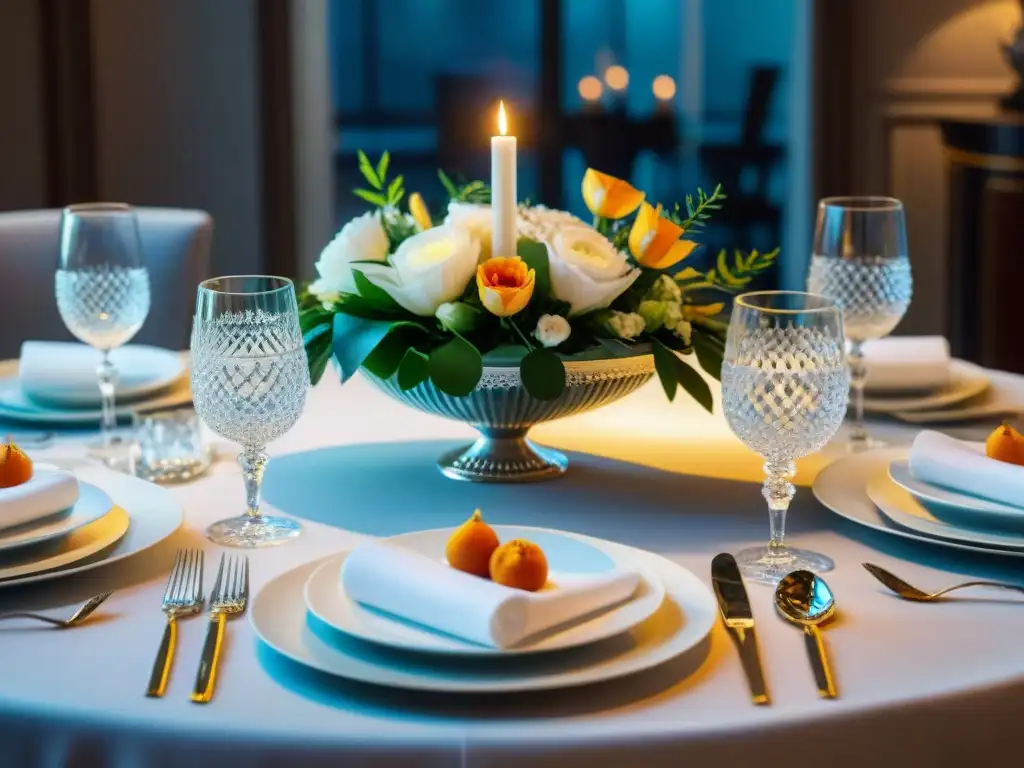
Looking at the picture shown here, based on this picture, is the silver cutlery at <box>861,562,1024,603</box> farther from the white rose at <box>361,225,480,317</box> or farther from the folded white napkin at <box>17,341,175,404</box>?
the folded white napkin at <box>17,341,175,404</box>

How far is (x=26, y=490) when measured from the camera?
1.10 metres

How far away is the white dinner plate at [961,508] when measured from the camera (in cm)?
112

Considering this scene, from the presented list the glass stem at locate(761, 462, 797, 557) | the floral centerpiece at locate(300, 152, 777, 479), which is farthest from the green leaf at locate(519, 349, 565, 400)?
the glass stem at locate(761, 462, 797, 557)

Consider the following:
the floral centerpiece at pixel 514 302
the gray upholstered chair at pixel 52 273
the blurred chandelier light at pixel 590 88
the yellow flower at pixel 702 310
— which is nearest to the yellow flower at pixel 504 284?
the floral centerpiece at pixel 514 302

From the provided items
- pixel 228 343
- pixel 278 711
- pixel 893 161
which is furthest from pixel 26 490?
pixel 893 161

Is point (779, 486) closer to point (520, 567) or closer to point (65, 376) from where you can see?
point (520, 567)

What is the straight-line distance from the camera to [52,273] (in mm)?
2293

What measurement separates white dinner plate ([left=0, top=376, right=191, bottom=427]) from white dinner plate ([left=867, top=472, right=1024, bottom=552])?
2.54ft

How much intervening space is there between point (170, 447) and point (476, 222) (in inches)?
15.4

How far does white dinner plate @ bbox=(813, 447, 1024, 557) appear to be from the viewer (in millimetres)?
1125

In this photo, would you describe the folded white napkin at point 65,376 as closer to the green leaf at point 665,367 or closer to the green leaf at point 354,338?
the green leaf at point 354,338

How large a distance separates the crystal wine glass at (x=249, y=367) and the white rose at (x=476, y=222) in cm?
21

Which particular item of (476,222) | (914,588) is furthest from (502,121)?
(914,588)

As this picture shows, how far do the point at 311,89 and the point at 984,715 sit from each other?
3.66m
